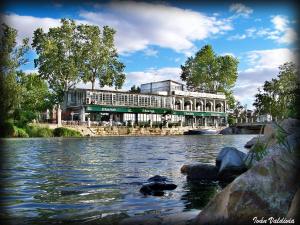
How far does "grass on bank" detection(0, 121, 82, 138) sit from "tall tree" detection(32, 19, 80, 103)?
1227 cm

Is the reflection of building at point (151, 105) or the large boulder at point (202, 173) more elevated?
the reflection of building at point (151, 105)

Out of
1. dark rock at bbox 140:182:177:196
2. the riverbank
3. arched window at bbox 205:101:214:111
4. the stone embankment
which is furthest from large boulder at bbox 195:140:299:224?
arched window at bbox 205:101:214:111

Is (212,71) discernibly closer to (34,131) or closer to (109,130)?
(109,130)

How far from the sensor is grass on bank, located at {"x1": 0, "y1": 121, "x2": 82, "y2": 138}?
43.1m

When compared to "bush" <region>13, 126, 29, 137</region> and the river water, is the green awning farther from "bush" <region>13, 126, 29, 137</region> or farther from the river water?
the river water

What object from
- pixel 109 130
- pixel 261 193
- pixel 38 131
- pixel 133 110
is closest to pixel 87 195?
pixel 261 193

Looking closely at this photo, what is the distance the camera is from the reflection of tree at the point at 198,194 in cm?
776

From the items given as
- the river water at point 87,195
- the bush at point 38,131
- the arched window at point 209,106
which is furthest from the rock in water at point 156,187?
the arched window at point 209,106

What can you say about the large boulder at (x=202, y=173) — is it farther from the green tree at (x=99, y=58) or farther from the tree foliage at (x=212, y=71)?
the tree foliage at (x=212, y=71)

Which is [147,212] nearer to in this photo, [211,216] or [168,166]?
[211,216]

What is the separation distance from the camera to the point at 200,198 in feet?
27.5

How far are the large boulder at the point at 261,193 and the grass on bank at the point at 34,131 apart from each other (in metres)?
35.8

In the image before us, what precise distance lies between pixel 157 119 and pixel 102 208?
77.2m

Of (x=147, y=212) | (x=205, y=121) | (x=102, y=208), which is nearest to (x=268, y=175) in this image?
(x=147, y=212)
